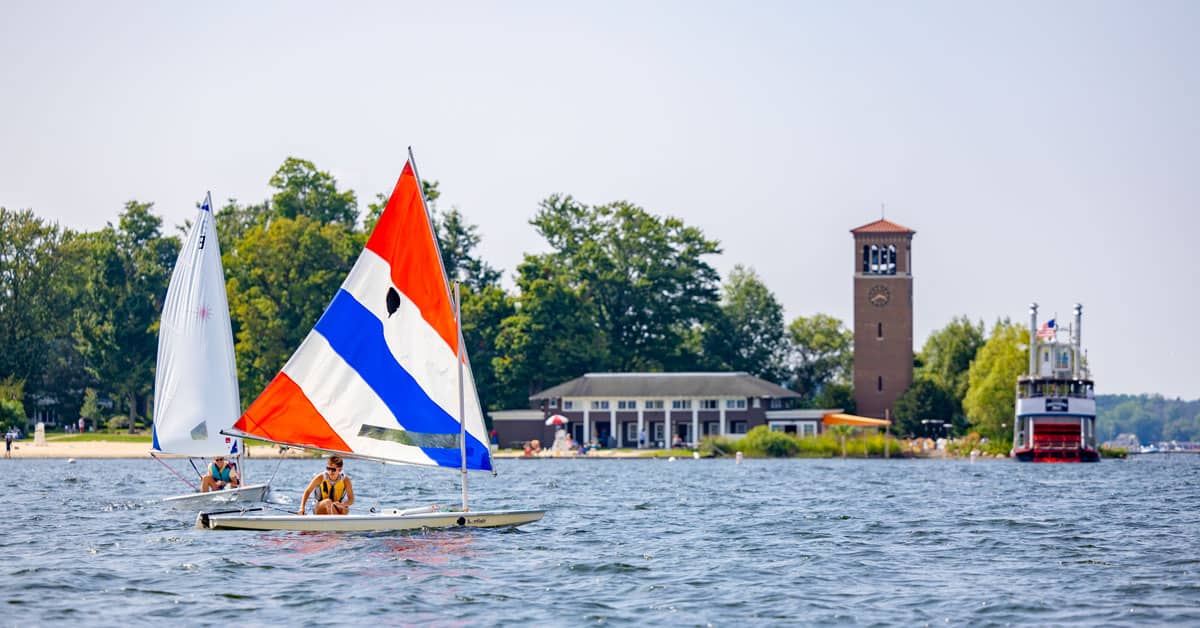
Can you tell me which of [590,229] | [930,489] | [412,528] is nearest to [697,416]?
[590,229]

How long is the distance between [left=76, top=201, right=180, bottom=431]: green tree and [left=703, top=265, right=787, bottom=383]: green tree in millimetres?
41039

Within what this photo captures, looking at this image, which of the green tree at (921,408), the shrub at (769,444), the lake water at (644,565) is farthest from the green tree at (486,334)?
the lake water at (644,565)

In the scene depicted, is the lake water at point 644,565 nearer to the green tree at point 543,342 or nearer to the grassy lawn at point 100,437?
the grassy lawn at point 100,437

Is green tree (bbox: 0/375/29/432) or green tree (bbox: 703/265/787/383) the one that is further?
green tree (bbox: 703/265/787/383)

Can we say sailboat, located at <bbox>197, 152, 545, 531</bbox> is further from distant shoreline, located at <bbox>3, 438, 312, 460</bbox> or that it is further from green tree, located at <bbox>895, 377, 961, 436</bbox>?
green tree, located at <bbox>895, 377, 961, 436</bbox>

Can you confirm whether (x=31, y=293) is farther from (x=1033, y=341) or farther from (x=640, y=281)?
(x=1033, y=341)

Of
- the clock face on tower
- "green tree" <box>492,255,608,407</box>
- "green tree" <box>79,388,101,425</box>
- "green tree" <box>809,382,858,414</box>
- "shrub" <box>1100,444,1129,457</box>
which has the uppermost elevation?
the clock face on tower

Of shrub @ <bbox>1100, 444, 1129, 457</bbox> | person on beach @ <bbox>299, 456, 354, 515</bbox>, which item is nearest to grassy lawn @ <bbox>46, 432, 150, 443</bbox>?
shrub @ <bbox>1100, 444, 1129, 457</bbox>

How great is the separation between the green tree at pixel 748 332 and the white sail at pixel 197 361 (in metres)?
82.8

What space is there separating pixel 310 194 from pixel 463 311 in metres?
18.5

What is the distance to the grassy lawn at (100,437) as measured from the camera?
101375 millimetres

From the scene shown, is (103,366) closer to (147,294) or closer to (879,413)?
(147,294)

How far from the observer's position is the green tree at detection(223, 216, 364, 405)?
101500 millimetres

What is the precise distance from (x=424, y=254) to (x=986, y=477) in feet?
127
